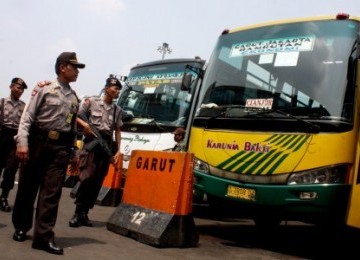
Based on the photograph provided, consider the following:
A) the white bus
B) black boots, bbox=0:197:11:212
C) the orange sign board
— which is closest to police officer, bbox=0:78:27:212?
black boots, bbox=0:197:11:212

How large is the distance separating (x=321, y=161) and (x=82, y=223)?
304 centimetres

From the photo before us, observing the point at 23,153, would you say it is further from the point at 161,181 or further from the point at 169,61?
the point at 169,61

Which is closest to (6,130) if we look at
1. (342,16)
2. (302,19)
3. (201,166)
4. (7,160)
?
(7,160)

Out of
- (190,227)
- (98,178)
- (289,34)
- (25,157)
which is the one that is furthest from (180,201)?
(289,34)

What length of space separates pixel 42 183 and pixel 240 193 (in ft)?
7.51

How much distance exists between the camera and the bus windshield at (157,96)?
28.7ft

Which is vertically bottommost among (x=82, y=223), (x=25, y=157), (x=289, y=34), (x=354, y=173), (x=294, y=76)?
(x=82, y=223)

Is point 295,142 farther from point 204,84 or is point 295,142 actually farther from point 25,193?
point 25,193

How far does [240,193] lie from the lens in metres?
5.65

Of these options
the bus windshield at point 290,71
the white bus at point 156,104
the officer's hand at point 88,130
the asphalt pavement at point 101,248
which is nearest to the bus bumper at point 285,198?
the asphalt pavement at point 101,248

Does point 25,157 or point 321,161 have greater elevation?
point 321,161

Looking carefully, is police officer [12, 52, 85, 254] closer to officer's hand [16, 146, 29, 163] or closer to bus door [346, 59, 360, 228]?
officer's hand [16, 146, 29, 163]

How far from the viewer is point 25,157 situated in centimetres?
446

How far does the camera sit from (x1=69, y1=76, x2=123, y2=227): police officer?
5.98 meters
